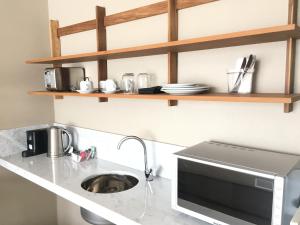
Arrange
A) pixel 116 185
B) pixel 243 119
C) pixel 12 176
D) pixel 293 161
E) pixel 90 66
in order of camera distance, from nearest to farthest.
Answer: pixel 293 161 → pixel 243 119 → pixel 116 185 → pixel 90 66 → pixel 12 176

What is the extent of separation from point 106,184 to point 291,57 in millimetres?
1415

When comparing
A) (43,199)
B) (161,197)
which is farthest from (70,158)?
(161,197)

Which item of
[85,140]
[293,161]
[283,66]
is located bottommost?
[85,140]

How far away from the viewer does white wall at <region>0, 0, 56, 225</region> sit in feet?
7.57

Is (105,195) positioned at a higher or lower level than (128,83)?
lower

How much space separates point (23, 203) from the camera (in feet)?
8.15

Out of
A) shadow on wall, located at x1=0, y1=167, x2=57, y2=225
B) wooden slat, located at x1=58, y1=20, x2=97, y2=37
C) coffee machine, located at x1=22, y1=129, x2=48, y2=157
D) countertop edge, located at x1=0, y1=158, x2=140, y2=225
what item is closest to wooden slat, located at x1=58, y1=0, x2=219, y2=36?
wooden slat, located at x1=58, y1=20, x2=97, y2=37

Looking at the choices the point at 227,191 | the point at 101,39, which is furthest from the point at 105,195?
the point at 101,39

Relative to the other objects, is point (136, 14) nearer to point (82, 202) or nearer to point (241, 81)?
point (241, 81)

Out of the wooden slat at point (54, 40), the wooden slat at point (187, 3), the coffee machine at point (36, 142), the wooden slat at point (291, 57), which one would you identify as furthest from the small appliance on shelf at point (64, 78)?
the wooden slat at point (291, 57)

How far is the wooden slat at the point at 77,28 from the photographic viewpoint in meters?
2.13

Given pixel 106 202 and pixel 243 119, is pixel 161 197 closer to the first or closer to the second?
pixel 106 202

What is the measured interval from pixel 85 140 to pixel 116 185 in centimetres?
63

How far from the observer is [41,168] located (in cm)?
202
